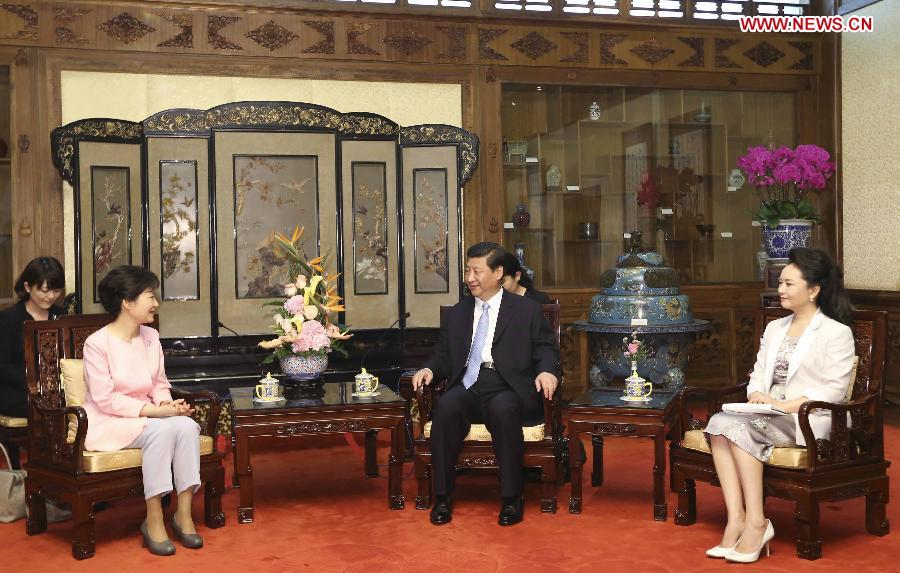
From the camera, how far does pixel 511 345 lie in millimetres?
4266

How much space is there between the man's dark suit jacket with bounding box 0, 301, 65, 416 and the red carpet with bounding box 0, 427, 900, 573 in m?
0.61

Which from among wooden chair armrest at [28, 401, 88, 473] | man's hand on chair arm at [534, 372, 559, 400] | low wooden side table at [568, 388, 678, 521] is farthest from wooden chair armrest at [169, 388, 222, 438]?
low wooden side table at [568, 388, 678, 521]

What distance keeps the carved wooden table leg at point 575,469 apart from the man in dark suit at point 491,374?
170mm

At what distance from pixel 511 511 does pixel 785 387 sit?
3.87 ft

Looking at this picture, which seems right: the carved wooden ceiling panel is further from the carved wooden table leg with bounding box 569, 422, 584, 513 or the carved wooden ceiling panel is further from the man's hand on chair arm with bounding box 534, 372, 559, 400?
the carved wooden table leg with bounding box 569, 422, 584, 513

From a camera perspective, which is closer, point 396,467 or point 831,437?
point 831,437

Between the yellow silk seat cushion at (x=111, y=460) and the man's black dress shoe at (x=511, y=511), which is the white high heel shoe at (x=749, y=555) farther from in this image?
the yellow silk seat cushion at (x=111, y=460)

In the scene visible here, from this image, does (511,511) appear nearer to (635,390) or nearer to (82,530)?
(635,390)

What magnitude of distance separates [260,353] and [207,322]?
374 mm

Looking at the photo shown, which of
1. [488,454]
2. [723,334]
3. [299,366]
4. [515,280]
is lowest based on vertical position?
[488,454]

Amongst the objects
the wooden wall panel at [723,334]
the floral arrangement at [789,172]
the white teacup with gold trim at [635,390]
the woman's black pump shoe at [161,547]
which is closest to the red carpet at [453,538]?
the woman's black pump shoe at [161,547]

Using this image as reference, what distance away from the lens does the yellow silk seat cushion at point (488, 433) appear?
404 cm

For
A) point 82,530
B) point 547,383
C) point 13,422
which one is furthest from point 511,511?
point 13,422

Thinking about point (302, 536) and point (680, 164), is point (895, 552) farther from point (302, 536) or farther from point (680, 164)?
point (680, 164)
